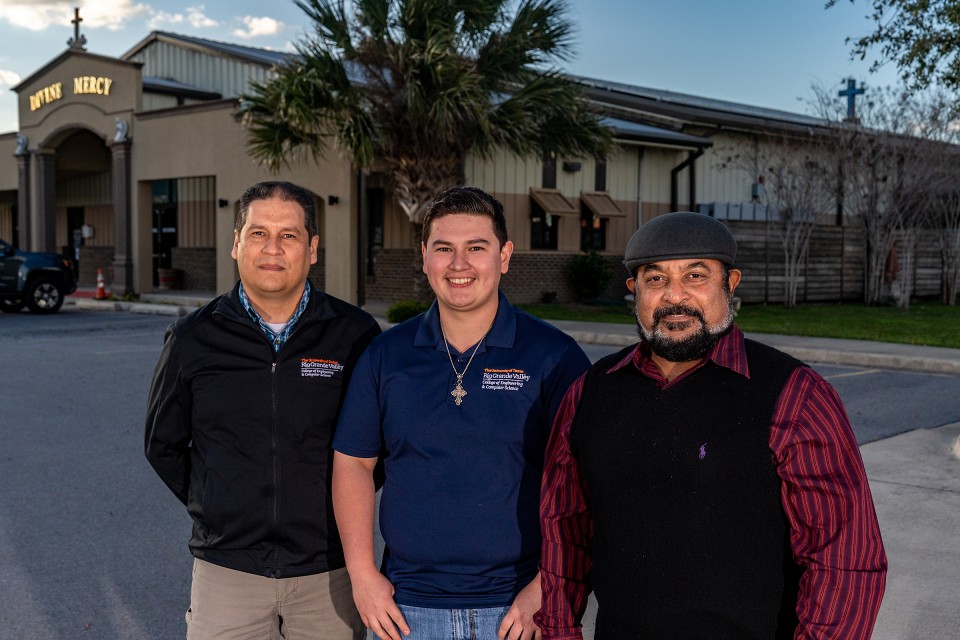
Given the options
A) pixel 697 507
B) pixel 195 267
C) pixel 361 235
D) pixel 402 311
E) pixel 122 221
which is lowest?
pixel 402 311

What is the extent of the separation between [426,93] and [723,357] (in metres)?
16.8

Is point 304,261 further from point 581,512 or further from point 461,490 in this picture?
point 581,512

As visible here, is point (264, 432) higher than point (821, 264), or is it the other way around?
point (821, 264)

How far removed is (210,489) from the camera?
2.79m

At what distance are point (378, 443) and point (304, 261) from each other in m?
0.65

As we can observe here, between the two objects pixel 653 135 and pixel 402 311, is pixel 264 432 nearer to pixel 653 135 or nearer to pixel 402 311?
pixel 402 311

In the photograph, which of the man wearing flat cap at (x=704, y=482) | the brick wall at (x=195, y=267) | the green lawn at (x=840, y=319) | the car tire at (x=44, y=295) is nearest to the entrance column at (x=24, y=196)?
the brick wall at (x=195, y=267)

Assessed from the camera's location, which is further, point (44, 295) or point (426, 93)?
point (44, 295)

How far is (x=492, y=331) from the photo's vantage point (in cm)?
259

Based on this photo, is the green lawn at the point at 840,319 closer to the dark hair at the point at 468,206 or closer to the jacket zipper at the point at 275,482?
the dark hair at the point at 468,206

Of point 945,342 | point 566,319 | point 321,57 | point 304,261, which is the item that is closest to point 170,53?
point 321,57

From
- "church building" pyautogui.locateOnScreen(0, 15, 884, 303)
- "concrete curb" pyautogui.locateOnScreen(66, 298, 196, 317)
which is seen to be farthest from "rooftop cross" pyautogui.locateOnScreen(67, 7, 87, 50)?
"concrete curb" pyautogui.locateOnScreen(66, 298, 196, 317)

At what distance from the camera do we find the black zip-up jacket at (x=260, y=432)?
2.76m

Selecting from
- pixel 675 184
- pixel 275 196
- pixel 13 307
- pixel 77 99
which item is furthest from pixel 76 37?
pixel 275 196
